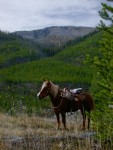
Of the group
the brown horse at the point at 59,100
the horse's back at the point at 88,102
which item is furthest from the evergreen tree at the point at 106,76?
the horse's back at the point at 88,102

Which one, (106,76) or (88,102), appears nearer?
(106,76)

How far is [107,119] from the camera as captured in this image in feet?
29.4

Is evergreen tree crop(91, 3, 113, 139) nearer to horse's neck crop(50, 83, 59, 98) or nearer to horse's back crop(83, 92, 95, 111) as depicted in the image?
horse's neck crop(50, 83, 59, 98)

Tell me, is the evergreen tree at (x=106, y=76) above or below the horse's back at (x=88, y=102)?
above

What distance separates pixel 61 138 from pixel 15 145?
4.58 ft

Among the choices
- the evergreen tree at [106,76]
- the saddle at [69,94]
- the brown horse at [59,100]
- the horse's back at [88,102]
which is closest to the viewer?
the evergreen tree at [106,76]

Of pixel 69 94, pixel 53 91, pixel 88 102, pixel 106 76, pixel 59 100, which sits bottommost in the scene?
pixel 88 102

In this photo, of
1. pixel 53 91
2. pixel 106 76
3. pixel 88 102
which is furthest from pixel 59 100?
pixel 106 76

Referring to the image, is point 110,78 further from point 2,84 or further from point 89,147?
point 2,84

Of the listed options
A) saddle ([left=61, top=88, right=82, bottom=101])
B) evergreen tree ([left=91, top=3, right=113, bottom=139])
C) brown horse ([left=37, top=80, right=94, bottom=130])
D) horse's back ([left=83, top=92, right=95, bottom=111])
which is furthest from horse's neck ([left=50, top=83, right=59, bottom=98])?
evergreen tree ([left=91, top=3, right=113, bottom=139])

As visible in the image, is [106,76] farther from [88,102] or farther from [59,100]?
[88,102]

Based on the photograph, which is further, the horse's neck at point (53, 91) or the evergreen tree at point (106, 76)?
the horse's neck at point (53, 91)

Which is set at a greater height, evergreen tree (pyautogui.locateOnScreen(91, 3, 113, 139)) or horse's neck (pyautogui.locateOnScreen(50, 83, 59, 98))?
evergreen tree (pyautogui.locateOnScreen(91, 3, 113, 139))

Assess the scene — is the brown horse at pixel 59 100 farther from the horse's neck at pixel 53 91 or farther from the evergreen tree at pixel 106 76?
the evergreen tree at pixel 106 76
